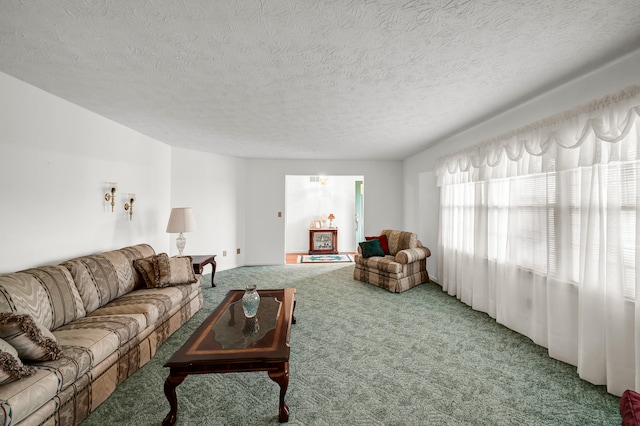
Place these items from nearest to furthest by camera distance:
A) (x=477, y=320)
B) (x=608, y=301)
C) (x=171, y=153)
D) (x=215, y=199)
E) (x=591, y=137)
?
1. (x=608, y=301)
2. (x=591, y=137)
3. (x=477, y=320)
4. (x=171, y=153)
5. (x=215, y=199)

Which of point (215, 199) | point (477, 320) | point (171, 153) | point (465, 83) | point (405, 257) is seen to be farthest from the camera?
point (215, 199)

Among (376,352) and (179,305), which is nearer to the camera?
(376,352)

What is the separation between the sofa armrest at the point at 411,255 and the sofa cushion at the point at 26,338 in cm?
407

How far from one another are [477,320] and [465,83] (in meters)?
2.76

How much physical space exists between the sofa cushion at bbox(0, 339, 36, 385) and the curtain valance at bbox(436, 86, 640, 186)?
4126 mm

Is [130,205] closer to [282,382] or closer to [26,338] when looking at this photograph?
[26,338]

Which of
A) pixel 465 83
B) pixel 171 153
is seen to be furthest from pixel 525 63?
pixel 171 153

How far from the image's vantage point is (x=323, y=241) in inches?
309

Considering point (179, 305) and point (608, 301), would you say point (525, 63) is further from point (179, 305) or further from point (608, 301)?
point (179, 305)

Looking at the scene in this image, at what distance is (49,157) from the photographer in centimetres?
255

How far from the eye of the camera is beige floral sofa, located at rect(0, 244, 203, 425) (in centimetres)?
145

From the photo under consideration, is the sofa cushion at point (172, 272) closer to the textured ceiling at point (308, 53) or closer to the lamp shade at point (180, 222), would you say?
the lamp shade at point (180, 222)

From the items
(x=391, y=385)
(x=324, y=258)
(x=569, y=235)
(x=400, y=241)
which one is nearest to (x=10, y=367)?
(x=391, y=385)

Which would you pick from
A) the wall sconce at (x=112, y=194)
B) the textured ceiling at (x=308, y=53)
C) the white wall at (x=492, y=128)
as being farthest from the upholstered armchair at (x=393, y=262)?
the wall sconce at (x=112, y=194)
